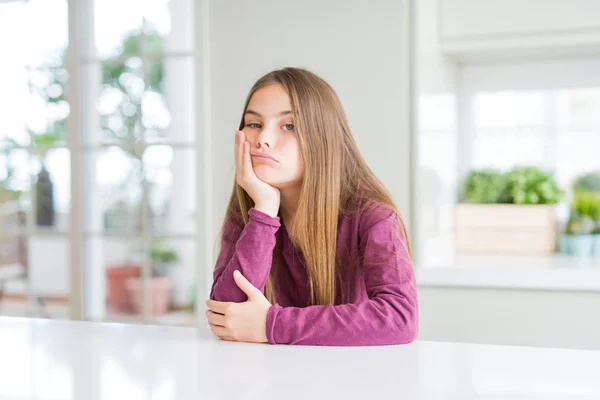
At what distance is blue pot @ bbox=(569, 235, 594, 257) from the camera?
2236 mm

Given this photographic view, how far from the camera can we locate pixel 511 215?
7.65 ft

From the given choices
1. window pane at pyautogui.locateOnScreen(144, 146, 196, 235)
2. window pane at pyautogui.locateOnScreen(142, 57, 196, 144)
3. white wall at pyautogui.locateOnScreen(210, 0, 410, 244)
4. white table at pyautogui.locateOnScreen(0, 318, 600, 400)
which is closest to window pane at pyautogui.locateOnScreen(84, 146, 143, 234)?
window pane at pyautogui.locateOnScreen(144, 146, 196, 235)

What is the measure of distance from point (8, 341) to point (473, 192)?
191 centimetres

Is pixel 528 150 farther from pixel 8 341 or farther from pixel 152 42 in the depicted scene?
pixel 152 42

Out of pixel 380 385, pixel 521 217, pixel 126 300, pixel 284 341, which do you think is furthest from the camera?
pixel 126 300

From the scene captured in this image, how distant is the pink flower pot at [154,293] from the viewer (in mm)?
4336

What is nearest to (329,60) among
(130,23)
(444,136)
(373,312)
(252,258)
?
(444,136)

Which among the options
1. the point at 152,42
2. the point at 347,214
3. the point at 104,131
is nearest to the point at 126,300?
the point at 104,131

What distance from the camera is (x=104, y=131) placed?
4.50 metres

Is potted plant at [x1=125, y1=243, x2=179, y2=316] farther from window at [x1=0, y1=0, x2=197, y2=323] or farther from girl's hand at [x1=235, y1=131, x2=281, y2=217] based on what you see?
girl's hand at [x1=235, y1=131, x2=281, y2=217]

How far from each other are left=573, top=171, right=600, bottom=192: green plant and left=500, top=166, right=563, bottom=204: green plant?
4.9 inches

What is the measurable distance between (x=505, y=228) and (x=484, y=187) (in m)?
0.19

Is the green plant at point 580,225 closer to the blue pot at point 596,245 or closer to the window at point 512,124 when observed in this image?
the blue pot at point 596,245

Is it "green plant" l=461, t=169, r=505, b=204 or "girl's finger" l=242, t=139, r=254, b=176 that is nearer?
"girl's finger" l=242, t=139, r=254, b=176
